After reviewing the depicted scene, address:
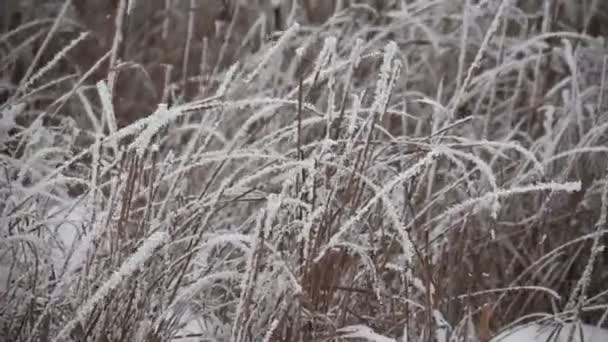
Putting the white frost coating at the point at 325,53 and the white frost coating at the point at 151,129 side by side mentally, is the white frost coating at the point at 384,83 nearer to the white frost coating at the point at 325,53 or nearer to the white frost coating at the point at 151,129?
the white frost coating at the point at 325,53

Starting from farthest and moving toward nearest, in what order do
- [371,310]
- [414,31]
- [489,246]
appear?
[414,31] → [489,246] → [371,310]

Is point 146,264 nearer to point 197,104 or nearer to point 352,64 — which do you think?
point 197,104

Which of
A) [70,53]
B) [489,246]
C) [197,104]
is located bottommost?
[489,246]

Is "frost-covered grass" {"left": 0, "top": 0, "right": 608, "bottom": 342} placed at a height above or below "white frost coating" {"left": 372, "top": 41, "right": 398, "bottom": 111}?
below

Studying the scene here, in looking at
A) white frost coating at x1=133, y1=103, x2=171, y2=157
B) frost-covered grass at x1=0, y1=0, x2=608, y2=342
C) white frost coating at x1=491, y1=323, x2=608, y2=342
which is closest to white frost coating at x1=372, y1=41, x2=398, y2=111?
frost-covered grass at x1=0, y1=0, x2=608, y2=342

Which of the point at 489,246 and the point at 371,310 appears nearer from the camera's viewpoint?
the point at 371,310

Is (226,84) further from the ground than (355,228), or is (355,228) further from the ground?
(226,84)

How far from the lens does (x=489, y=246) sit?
4.96 ft

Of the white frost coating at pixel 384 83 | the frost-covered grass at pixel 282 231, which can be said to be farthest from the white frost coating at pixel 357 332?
the white frost coating at pixel 384 83

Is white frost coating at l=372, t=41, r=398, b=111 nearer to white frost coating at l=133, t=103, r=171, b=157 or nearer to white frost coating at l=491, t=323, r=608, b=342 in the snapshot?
white frost coating at l=133, t=103, r=171, b=157

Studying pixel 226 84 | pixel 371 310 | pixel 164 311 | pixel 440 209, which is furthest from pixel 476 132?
pixel 164 311

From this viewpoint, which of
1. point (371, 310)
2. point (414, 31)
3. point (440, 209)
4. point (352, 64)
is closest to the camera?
point (352, 64)

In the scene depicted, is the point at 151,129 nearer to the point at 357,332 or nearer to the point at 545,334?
the point at 357,332

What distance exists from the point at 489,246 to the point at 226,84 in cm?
63
